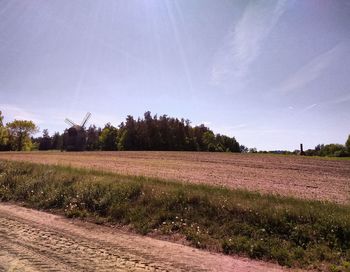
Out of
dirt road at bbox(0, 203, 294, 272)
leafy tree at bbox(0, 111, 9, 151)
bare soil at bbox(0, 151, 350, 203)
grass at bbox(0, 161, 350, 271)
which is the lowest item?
dirt road at bbox(0, 203, 294, 272)

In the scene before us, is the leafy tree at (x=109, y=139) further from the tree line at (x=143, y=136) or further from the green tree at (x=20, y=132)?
the green tree at (x=20, y=132)

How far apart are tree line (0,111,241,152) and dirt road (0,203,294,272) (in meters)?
74.6

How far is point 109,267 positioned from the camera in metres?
6.00

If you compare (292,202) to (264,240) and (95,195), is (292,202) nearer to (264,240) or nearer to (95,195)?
Result: (264,240)

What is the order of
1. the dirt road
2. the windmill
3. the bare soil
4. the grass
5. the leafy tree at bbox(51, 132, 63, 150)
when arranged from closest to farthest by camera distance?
the dirt road
the grass
the bare soil
the windmill
the leafy tree at bbox(51, 132, 63, 150)

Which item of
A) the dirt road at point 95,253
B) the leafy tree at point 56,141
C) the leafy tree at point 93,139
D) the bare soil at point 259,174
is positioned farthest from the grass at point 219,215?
the leafy tree at point 56,141

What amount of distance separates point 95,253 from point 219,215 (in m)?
4.06

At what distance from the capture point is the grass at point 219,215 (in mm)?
7227

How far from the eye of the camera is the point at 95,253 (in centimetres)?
676

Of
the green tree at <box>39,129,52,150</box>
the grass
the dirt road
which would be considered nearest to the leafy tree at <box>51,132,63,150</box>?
the green tree at <box>39,129,52,150</box>

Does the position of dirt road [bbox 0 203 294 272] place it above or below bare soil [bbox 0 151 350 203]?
below

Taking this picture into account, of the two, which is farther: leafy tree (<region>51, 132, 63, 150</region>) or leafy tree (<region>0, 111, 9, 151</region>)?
leafy tree (<region>51, 132, 63, 150</region>)

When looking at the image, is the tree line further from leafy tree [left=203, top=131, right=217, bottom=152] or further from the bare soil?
the bare soil

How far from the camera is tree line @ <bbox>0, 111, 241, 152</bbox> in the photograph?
280ft
